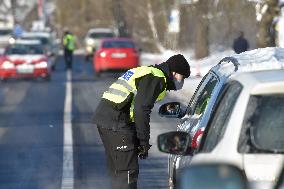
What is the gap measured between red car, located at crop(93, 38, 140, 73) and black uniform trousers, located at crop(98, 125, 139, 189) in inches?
1078

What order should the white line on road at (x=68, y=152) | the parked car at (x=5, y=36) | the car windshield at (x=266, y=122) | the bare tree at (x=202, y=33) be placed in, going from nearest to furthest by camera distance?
1. the car windshield at (x=266, y=122)
2. the white line on road at (x=68, y=152)
3. the bare tree at (x=202, y=33)
4. the parked car at (x=5, y=36)

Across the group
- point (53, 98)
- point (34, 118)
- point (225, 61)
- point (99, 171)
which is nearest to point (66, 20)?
point (53, 98)

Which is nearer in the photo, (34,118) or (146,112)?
(146,112)

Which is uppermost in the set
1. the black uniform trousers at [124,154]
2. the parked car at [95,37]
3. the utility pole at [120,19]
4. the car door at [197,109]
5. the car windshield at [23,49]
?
the car door at [197,109]

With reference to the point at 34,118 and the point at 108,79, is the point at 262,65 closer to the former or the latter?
the point at 34,118

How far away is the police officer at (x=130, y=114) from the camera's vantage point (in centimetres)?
742

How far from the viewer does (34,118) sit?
64.9ft

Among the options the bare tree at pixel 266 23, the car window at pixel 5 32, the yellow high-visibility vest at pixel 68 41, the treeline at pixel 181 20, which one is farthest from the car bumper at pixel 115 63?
the car window at pixel 5 32

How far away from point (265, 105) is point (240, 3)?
3624cm

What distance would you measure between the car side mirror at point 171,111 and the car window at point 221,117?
2893mm

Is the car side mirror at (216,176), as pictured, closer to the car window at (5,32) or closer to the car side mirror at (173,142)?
the car side mirror at (173,142)

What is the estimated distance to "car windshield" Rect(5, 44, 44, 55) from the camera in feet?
108

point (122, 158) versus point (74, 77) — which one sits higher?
point (122, 158)

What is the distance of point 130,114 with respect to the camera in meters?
7.74
